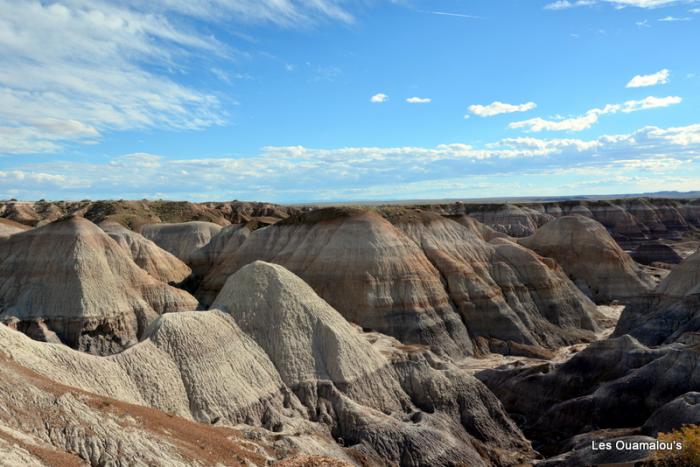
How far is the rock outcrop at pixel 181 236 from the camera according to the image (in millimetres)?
78438

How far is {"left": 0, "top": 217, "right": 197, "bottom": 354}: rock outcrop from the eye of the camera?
125 ft

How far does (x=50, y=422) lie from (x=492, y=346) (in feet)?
126

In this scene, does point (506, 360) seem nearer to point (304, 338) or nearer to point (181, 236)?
point (304, 338)

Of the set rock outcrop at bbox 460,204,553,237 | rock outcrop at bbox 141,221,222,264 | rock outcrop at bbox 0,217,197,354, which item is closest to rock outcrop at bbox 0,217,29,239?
rock outcrop at bbox 0,217,197,354

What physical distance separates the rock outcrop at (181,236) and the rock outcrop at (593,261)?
42382mm

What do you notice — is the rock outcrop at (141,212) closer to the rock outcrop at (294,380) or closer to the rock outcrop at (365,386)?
the rock outcrop at (365,386)

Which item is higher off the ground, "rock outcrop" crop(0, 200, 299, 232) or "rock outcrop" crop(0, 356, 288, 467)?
"rock outcrop" crop(0, 200, 299, 232)

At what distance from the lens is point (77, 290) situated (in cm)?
3944

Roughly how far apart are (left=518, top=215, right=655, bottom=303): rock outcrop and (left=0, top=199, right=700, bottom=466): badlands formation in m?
7.92

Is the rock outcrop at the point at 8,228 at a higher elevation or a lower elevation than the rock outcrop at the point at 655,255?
higher

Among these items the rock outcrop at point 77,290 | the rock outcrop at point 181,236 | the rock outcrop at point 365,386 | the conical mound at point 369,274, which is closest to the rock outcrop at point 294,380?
the rock outcrop at point 365,386

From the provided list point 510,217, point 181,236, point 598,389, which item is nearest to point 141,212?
point 181,236

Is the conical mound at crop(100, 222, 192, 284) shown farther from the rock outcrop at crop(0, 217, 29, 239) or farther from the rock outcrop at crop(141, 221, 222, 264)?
the rock outcrop at crop(141, 221, 222, 264)

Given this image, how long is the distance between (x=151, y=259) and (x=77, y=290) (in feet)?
65.4
